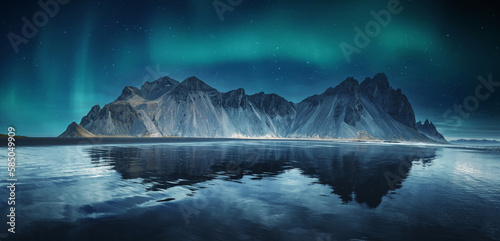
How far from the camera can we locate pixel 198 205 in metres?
10.8

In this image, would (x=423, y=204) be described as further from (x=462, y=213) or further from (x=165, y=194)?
(x=165, y=194)

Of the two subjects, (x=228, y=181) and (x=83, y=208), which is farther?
(x=228, y=181)

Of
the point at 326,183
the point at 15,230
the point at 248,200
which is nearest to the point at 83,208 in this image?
the point at 15,230

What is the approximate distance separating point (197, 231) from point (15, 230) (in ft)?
18.7

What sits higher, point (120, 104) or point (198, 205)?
point (120, 104)

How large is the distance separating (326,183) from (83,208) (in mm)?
13686

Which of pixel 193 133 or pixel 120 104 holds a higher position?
pixel 120 104

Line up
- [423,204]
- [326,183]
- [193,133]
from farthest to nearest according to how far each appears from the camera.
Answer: [193,133], [326,183], [423,204]

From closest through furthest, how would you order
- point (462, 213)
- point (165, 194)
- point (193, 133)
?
1. point (462, 213)
2. point (165, 194)
3. point (193, 133)

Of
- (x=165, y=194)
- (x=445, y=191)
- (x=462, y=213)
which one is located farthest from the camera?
(x=445, y=191)

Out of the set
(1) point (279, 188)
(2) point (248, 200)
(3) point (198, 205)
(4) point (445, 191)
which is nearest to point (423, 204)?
(4) point (445, 191)

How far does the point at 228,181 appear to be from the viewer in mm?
16922

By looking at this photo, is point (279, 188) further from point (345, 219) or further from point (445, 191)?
point (445, 191)

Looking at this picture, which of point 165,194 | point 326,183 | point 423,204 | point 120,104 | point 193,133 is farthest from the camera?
point 193,133
